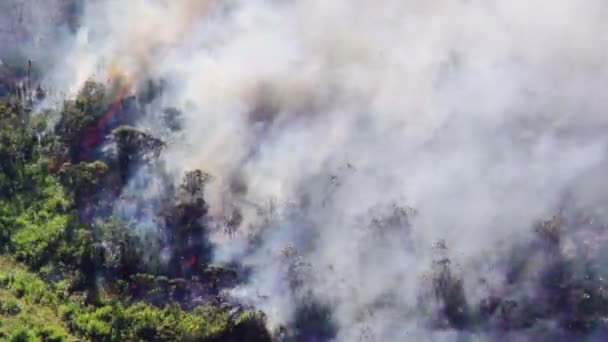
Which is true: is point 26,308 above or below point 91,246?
below

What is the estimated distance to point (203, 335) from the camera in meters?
74.1

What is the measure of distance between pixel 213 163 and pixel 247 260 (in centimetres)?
1122

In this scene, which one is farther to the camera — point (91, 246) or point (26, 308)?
point (91, 246)

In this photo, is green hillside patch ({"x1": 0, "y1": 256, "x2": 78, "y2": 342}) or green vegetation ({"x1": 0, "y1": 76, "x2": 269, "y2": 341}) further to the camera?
green vegetation ({"x1": 0, "y1": 76, "x2": 269, "y2": 341})

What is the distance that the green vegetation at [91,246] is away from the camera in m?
74.7

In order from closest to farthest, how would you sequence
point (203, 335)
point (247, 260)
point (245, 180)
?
1. point (203, 335)
2. point (247, 260)
3. point (245, 180)

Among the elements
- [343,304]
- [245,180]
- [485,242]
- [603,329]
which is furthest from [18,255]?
[603,329]

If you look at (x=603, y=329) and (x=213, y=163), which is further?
(x=213, y=163)

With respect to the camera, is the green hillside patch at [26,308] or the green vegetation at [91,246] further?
the green vegetation at [91,246]

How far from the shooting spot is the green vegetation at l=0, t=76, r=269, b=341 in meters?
74.7

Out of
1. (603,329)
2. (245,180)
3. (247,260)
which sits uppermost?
(245,180)

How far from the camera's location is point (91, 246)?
81.3 m

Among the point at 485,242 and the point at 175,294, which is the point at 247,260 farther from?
the point at 485,242

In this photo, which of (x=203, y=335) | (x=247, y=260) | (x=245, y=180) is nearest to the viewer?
(x=203, y=335)
